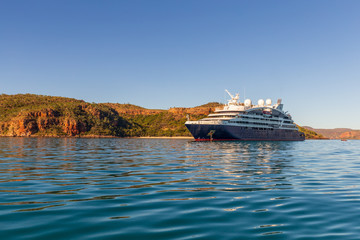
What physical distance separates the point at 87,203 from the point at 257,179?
9.52 metres

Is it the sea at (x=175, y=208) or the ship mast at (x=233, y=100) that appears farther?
the ship mast at (x=233, y=100)

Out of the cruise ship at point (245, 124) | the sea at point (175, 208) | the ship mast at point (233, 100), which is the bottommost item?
the sea at point (175, 208)

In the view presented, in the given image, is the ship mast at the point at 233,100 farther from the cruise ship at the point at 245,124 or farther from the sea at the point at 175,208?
the sea at the point at 175,208

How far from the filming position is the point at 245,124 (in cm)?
9888

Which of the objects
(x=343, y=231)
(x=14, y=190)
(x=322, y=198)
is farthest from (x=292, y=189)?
(x=14, y=190)

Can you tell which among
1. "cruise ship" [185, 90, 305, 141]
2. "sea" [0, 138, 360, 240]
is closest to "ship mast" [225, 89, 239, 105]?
"cruise ship" [185, 90, 305, 141]

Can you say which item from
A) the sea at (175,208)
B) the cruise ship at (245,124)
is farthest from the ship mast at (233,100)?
the sea at (175,208)

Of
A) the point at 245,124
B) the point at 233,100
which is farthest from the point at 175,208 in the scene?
the point at 233,100

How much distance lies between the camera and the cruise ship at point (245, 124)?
88.3 metres

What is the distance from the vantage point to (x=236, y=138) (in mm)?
93250

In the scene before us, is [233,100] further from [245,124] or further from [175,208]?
[175,208]

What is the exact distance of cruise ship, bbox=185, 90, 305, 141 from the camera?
88.3m

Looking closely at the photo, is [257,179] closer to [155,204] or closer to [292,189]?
[292,189]

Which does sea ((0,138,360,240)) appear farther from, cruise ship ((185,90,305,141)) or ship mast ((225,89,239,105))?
ship mast ((225,89,239,105))
